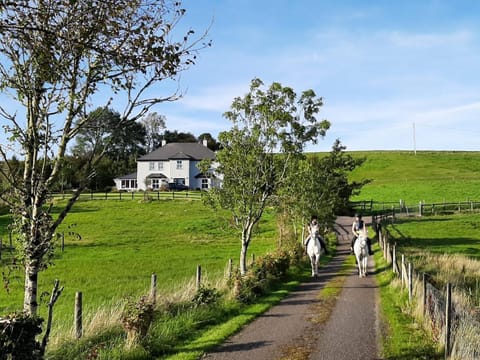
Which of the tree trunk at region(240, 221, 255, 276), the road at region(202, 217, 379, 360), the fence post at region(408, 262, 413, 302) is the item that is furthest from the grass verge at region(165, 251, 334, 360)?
the fence post at region(408, 262, 413, 302)

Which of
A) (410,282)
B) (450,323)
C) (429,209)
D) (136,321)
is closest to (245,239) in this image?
(410,282)

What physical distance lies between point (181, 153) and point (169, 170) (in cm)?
391

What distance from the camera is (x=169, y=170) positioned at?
93.7 meters

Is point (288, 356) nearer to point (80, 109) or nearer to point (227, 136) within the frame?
point (80, 109)

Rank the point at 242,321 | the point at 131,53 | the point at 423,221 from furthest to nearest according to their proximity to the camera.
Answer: the point at 423,221
the point at 242,321
the point at 131,53

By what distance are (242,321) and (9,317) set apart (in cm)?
683

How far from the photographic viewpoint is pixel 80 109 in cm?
729

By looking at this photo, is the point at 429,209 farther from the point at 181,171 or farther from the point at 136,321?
the point at 136,321

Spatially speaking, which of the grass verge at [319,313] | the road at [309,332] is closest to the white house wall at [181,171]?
the grass verge at [319,313]

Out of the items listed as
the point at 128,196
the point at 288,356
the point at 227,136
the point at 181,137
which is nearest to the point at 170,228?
the point at 128,196

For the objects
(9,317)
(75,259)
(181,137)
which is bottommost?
(75,259)

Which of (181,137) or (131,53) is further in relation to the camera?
(181,137)

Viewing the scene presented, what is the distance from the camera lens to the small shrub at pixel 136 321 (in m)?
10.0

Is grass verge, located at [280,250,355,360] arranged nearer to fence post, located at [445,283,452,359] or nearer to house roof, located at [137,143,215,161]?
fence post, located at [445,283,452,359]
